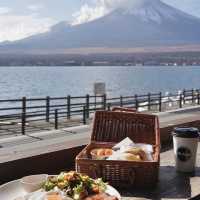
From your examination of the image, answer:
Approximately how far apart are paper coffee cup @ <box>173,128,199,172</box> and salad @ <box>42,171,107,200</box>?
1.13 m

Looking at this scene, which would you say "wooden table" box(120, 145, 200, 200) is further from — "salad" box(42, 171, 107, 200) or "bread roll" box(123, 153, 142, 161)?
"salad" box(42, 171, 107, 200)

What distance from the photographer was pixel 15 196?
301cm

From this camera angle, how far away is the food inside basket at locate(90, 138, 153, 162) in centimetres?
362

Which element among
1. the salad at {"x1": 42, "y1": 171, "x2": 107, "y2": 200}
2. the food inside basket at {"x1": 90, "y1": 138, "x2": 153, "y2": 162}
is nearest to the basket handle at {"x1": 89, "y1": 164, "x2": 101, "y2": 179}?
the food inside basket at {"x1": 90, "y1": 138, "x2": 153, "y2": 162}

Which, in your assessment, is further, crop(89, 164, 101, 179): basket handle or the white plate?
crop(89, 164, 101, 179): basket handle

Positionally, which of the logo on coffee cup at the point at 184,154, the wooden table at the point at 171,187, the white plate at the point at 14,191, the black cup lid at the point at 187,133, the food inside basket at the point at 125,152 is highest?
the black cup lid at the point at 187,133

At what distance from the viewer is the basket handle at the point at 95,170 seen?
354 centimetres

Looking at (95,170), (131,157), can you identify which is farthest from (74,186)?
(131,157)

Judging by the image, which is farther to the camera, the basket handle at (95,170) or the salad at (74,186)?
the basket handle at (95,170)

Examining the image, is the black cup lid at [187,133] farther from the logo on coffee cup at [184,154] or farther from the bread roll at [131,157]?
the bread roll at [131,157]

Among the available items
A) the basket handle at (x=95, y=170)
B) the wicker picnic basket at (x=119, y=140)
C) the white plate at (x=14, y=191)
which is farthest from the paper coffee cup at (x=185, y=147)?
the white plate at (x=14, y=191)

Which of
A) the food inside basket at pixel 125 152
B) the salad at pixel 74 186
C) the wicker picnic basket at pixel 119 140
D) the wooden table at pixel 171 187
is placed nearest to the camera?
the salad at pixel 74 186

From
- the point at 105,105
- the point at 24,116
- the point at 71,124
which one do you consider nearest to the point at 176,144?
the point at 24,116

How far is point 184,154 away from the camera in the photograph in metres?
4.08
